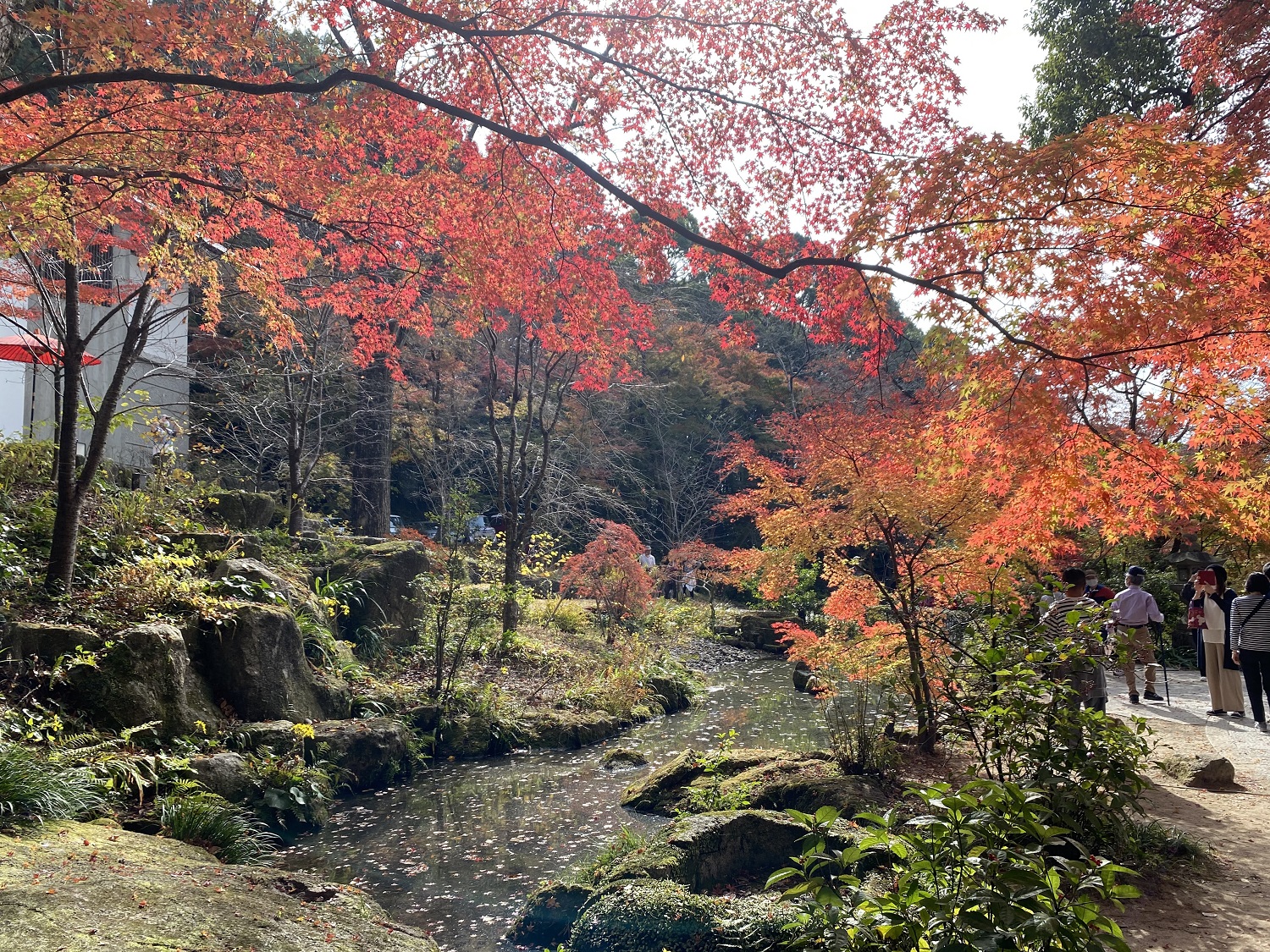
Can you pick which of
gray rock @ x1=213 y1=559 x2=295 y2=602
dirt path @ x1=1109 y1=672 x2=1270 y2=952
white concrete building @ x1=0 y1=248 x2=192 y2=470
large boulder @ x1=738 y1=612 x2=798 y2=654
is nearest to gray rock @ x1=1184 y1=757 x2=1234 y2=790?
dirt path @ x1=1109 y1=672 x2=1270 y2=952

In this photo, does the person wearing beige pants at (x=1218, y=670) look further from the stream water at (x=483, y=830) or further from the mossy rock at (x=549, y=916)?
the mossy rock at (x=549, y=916)

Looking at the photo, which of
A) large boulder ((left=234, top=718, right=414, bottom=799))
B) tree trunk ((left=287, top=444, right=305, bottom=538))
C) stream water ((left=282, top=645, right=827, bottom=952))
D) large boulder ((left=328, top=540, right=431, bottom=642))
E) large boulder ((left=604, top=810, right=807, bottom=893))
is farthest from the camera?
tree trunk ((left=287, top=444, right=305, bottom=538))

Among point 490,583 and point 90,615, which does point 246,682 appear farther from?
point 490,583

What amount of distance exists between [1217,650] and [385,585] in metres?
9.85

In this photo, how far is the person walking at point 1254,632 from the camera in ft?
24.0

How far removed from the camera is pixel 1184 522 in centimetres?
1407

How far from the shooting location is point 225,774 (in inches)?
237

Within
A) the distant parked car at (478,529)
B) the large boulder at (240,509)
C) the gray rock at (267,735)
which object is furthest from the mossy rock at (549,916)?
the distant parked car at (478,529)

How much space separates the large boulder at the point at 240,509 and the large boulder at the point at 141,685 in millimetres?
3984

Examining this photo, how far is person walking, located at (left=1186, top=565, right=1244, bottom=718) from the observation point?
8.68 meters

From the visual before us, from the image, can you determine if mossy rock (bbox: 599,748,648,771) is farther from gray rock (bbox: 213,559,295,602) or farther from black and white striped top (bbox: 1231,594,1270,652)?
black and white striped top (bbox: 1231,594,1270,652)

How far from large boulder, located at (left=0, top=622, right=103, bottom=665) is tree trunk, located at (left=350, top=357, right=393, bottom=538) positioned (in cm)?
851

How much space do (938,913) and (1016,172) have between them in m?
4.17

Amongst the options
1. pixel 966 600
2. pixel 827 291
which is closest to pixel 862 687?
pixel 966 600
